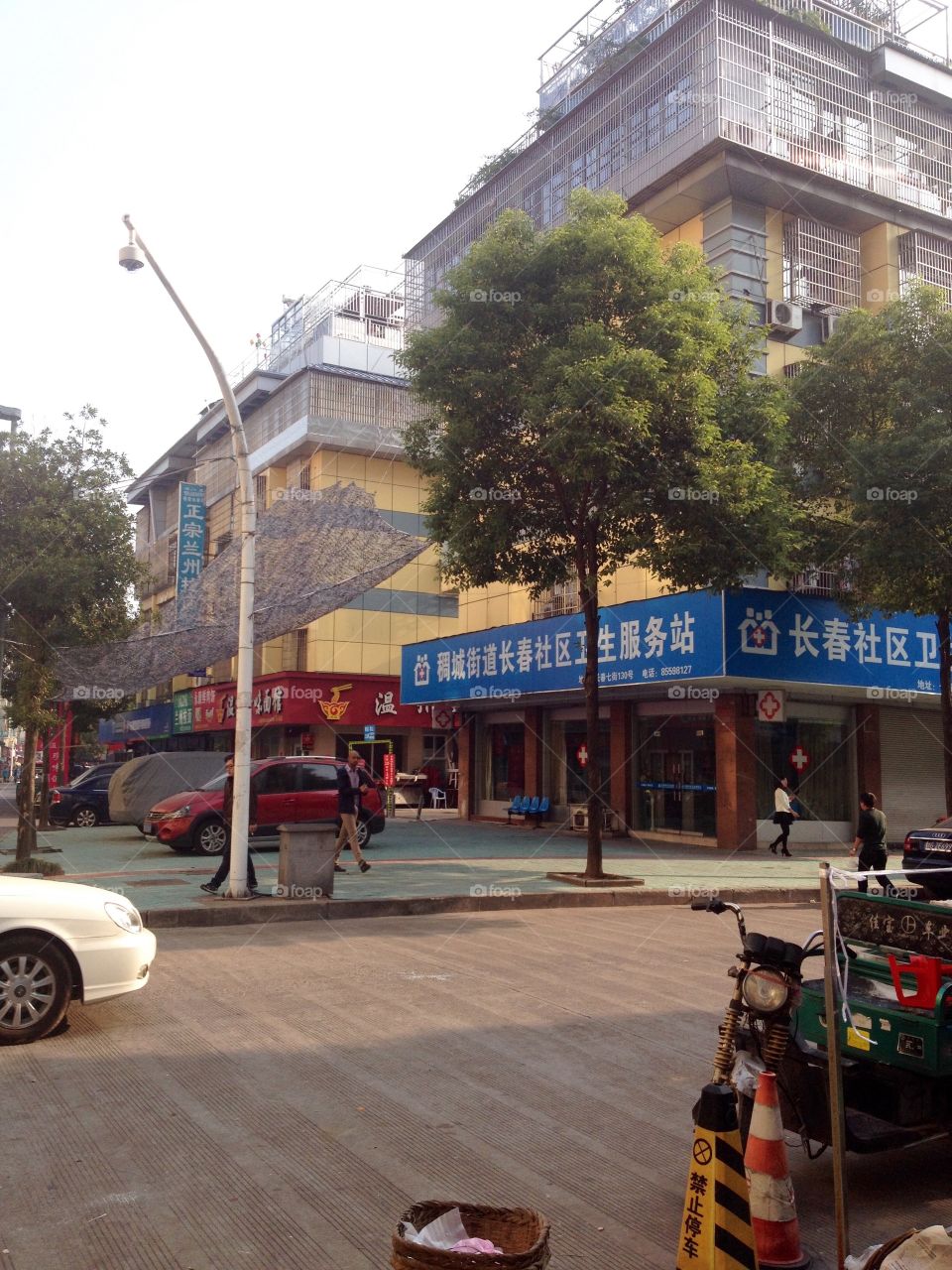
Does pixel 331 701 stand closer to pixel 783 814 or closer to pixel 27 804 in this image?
pixel 783 814

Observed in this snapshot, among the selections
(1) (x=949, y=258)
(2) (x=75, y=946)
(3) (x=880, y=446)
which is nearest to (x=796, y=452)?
(3) (x=880, y=446)

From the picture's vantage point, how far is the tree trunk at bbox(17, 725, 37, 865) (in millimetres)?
16266

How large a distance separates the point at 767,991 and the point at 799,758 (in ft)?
66.7

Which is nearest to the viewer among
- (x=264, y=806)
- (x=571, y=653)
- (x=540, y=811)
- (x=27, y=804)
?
(x=27, y=804)

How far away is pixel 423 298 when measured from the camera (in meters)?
38.3

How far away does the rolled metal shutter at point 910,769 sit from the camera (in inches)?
977

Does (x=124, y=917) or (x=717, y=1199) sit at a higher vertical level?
(x=124, y=917)

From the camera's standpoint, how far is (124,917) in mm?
7137

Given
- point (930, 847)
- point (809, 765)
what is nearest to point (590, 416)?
point (930, 847)

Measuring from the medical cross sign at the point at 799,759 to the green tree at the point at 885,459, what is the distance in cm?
369

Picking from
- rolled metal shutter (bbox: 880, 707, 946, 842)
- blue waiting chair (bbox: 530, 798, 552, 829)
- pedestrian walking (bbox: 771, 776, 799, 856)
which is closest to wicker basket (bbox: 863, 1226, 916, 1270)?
pedestrian walking (bbox: 771, 776, 799, 856)

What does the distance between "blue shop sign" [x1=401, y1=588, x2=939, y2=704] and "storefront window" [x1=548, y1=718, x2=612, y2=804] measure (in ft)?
6.51

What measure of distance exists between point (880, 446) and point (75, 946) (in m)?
15.9

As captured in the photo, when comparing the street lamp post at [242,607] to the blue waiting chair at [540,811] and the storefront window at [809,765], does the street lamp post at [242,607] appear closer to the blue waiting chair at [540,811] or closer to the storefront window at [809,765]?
the storefront window at [809,765]
